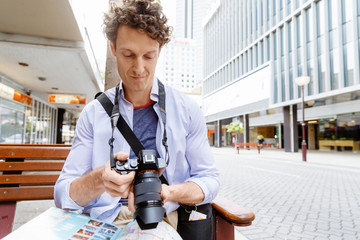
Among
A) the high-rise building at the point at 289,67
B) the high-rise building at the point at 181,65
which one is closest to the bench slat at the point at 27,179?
the high-rise building at the point at 289,67

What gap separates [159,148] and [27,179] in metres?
1.38

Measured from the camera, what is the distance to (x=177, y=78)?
443 ft

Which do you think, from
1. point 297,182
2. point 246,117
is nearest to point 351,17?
point 297,182

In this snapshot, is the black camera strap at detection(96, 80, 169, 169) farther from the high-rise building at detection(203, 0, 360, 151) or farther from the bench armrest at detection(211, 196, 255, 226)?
the high-rise building at detection(203, 0, 360, 151)

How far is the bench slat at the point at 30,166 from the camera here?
Answer: 6.75 ft

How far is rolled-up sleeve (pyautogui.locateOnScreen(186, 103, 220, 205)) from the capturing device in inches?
57.0

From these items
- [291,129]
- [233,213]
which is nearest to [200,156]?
[233,213]

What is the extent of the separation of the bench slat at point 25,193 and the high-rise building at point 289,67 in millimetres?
19334

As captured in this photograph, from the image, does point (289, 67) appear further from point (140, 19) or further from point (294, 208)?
point (140, 19)

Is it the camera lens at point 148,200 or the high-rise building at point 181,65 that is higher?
the high-rise building at point 181,65

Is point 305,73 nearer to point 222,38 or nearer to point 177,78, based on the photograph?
point 222,38

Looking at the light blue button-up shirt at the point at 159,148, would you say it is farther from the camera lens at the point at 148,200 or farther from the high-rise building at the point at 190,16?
the high-rise building at the point at 190,16

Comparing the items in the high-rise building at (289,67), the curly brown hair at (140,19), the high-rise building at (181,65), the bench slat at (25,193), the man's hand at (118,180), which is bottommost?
the bench slat at (25,193)

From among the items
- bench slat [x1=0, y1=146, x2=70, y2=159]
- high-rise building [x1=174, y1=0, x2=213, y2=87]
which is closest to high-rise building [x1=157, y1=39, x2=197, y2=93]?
high-rise building [x1=174, y1=0, x2=213, y2=87]
